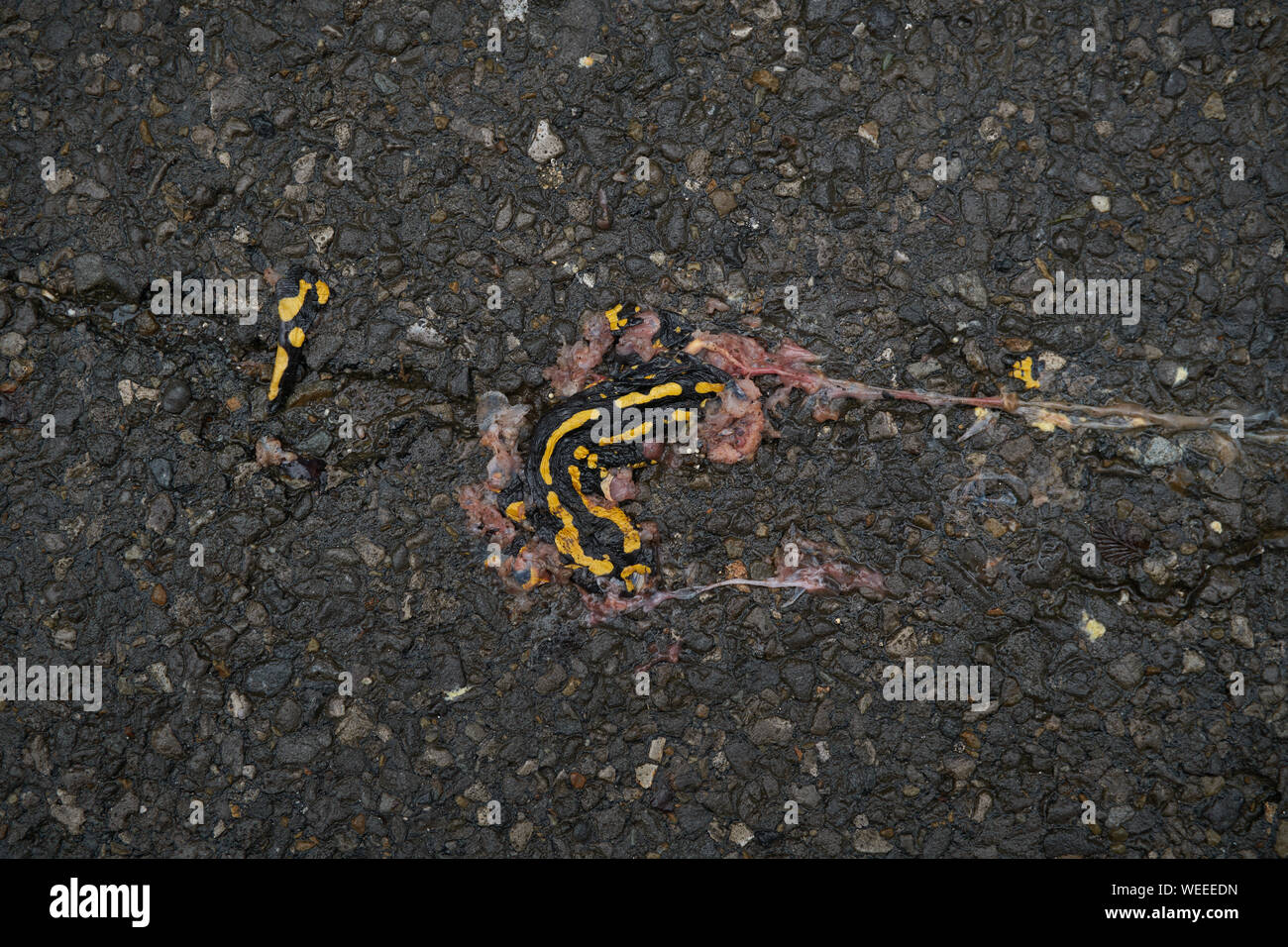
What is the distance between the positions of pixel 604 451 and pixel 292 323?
151 cm

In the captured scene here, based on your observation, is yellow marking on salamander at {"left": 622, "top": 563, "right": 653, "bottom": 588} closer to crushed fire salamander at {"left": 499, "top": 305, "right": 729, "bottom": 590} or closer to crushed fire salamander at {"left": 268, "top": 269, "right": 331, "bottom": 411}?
crushed fire salamander at {"left": 499, "top": 305, "right": 729, "bottom": 590}

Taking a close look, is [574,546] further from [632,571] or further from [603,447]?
[603,447]

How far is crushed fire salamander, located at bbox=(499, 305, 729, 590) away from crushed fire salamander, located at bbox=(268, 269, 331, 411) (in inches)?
44.2

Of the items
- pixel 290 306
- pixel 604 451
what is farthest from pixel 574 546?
pixel 290 306

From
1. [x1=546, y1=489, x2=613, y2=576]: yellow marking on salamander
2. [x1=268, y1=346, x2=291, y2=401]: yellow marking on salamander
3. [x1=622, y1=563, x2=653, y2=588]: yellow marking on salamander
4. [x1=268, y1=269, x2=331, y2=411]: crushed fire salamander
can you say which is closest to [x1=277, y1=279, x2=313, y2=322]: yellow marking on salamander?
[x1=268, y1=269, x2=331, y2=411]: crushed fire salamander

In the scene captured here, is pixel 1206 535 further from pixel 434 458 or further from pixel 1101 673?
pixel 434 458

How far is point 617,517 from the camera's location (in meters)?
3.53

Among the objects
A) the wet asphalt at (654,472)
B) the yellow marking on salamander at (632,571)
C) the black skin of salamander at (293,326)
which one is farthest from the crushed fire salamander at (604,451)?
the black skin of salamander at (293,326)

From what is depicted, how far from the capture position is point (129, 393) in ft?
11.8

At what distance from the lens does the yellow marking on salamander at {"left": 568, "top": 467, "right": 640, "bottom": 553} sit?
11.5ft

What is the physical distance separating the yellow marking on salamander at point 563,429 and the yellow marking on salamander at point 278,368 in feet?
4.03

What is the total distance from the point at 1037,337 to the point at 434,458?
8.97 ft

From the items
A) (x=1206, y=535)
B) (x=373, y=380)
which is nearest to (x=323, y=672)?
(x=373, y=380)

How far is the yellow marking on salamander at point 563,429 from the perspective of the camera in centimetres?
346
